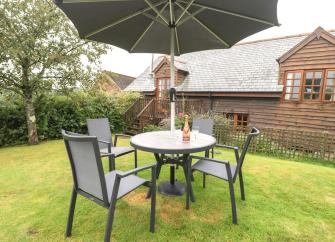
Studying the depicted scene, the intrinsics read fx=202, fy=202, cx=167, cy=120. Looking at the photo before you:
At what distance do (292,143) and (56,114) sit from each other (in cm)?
787

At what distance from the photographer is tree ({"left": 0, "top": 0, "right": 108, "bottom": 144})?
5.44 meters

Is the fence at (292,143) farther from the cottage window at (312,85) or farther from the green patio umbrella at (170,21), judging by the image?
the green patio umbrella at (170,21)

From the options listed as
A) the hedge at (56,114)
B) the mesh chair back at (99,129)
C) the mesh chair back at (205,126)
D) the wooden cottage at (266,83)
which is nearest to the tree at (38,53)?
the hedge at (56,114)

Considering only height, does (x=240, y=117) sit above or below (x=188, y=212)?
above

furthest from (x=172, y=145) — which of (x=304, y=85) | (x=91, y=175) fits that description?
(x=304, y=85)

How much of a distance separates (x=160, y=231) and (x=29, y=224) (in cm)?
156

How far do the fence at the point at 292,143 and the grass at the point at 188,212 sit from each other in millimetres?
1588

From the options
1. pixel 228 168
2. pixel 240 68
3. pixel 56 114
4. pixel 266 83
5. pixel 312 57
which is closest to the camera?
pixel 228 168

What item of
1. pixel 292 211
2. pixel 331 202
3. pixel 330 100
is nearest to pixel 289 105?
pixel 330 100

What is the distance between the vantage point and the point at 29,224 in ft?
7.84

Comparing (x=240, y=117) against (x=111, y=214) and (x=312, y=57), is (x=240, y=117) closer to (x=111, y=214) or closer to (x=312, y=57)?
(x=312, y=57)

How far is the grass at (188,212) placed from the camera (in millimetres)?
2238

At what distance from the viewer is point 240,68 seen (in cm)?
1014

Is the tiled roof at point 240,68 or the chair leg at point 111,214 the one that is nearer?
the chair leg at point 111,214
